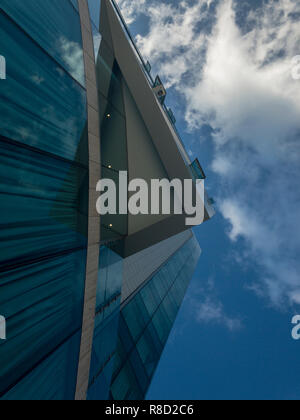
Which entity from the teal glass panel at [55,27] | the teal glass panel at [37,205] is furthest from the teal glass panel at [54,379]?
the teal glass panel at [55,27]

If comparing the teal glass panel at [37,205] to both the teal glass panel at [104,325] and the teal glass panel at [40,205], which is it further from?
the teal glass panel at [104,325]

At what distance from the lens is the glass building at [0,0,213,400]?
3887 mm

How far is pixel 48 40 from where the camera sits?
5.05m

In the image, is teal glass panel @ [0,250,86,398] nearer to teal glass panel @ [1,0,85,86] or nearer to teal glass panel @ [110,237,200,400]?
teal glass panel @ [1,0,85,86]

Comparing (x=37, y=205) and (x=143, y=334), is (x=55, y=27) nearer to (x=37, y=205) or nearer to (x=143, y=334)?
(x=37, y=205)

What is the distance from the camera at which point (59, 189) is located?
508 cm

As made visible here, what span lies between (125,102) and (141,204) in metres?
6.48

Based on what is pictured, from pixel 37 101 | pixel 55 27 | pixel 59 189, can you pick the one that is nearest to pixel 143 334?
pixel 59 189

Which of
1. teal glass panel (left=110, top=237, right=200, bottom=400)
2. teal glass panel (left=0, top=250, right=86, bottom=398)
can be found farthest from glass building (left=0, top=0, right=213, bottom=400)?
teal glass panel (left=110, top=237, right=200, bottom=400)

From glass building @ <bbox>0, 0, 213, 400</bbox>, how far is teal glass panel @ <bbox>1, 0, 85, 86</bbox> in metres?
0.03

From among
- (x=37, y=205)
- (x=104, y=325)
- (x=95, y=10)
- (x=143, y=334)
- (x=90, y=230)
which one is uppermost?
(x=95, y=10)

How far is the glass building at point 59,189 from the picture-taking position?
12.8 ft

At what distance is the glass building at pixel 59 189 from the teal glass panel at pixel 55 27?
3cm

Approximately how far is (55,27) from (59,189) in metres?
5.07
